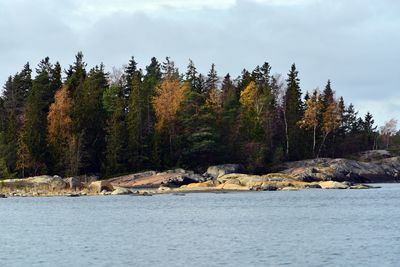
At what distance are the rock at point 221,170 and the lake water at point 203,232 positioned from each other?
88.3ft

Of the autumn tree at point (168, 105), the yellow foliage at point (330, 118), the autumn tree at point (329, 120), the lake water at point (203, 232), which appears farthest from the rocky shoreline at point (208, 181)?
the lake water at point (203, 232)

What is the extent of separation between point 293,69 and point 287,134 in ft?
48.3

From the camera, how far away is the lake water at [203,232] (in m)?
33.5

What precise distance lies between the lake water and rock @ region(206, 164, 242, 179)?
26925mm

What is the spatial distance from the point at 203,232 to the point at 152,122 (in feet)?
214

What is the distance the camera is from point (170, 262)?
32.4 m

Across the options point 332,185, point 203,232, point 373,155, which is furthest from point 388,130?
point 203,232

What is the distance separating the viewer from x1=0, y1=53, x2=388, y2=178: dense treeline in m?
101

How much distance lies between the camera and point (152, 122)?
109562mm

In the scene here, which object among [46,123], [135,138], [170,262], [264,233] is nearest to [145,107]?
[135,138]

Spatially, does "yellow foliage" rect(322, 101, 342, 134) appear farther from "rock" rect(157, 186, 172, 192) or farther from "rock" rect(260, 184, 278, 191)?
"rock" rect(157, 186, 172, 192)

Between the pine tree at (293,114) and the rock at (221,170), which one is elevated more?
the pine tree at (293,114)

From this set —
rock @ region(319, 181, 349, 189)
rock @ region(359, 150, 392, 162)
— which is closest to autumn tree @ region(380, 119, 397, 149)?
rock @ region(359, 150, 392, 162)

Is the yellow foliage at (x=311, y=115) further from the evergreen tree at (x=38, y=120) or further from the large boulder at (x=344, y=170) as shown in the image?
the evergreen tree at (x=38, y=120)
